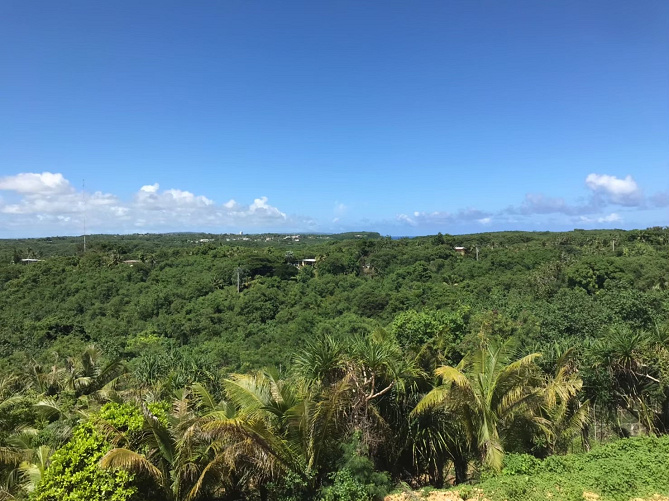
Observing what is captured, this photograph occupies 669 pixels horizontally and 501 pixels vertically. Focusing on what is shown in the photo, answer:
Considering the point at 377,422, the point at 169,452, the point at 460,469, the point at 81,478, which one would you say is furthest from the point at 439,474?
the point at 81,478

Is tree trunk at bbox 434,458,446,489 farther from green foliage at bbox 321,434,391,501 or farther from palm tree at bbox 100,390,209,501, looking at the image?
palm tree at bbox 100,390,209,501

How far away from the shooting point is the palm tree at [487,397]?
8.12 meters

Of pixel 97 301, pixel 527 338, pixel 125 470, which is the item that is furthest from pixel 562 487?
pixel 97 301

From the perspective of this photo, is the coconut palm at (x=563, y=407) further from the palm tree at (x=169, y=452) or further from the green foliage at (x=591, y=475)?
the palm tree at (x=169, y=452)

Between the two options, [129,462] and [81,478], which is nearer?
[81,478]

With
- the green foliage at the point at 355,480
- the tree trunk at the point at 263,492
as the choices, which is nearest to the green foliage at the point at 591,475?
the green foliage at the point at 355,480

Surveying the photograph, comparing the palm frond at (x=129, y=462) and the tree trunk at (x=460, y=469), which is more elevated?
the palm frond at (x=129, y=462)

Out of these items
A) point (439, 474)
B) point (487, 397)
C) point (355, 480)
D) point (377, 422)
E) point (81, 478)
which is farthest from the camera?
point (439, 474)

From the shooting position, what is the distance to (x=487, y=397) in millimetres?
8383

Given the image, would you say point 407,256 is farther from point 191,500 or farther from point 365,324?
point 191,500

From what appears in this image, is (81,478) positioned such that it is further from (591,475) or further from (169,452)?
(591,475)

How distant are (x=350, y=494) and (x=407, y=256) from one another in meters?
51.8

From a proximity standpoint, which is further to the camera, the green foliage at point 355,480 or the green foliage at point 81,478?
the green foliage at point 355,480

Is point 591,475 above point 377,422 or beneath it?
beneath
